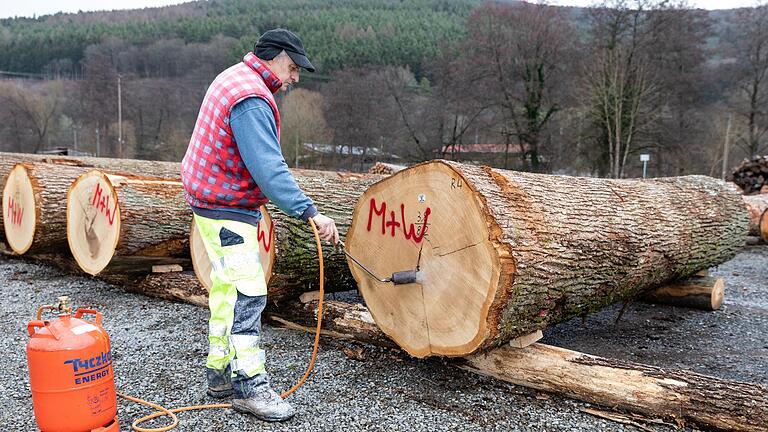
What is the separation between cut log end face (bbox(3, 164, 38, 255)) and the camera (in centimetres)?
598

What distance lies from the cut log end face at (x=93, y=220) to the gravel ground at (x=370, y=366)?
1.36 feet

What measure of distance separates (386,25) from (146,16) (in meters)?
45.0

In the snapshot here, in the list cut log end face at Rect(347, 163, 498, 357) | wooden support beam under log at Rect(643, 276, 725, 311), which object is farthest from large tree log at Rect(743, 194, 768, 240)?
cut log end face at Rect(347, 163, 498, 357)

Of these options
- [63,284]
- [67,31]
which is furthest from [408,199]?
[67,31]

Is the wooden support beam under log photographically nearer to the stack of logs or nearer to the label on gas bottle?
the stack of logs

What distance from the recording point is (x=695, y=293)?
5.33m

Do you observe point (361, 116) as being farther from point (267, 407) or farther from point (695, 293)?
point (267, 407)

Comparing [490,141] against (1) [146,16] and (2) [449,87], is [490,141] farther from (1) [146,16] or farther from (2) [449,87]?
(1) [146,16]

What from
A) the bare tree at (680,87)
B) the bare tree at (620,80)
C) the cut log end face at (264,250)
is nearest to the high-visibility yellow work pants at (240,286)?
the cut log end face at (264,250)

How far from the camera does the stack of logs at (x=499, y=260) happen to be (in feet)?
9.35

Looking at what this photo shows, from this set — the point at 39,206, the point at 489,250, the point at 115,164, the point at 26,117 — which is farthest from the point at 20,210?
the point at 26,117

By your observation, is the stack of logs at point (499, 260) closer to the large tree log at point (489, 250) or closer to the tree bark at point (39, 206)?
the large tree log at point (489, 250)

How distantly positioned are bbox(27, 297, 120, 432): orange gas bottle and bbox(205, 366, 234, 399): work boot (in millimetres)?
722

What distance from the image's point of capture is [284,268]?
3.99 meters
